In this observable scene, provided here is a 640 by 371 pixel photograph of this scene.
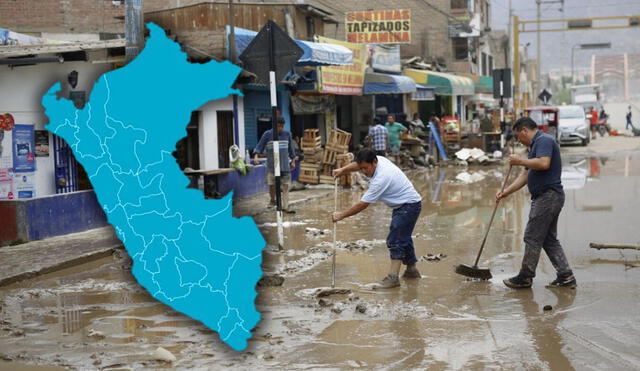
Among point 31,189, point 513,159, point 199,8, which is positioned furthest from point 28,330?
point 199,8

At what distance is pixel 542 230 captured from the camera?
796 centimetres

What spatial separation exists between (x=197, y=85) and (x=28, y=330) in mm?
2919

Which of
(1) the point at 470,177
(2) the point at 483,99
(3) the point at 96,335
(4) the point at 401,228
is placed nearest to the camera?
(3) the point at 96,335

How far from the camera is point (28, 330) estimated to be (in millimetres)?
6672

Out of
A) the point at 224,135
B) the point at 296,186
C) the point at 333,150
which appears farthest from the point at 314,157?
the point at 224,135

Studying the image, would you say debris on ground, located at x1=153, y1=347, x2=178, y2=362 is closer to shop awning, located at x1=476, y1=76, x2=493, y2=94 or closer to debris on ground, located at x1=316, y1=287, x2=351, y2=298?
debris on ground, located at x1=316, y1=287, x2=351, y2=298

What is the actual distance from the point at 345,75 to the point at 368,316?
53.3 feet

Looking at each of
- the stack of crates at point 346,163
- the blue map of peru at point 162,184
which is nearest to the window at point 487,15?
the stack of crates at point 346,163

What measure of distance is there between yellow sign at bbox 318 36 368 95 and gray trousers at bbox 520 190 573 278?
42.7 ft

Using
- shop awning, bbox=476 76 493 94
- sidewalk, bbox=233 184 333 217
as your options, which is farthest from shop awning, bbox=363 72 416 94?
shop awning, bbox=476 76 493 94

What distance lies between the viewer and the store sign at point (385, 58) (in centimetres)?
2902

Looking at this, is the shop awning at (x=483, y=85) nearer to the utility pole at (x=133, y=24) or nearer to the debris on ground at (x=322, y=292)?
the debris on ground at (x=322, y=292)

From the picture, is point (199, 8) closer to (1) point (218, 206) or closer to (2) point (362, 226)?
(2) point (362, 226)

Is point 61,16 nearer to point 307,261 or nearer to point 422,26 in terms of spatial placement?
point 307,261
